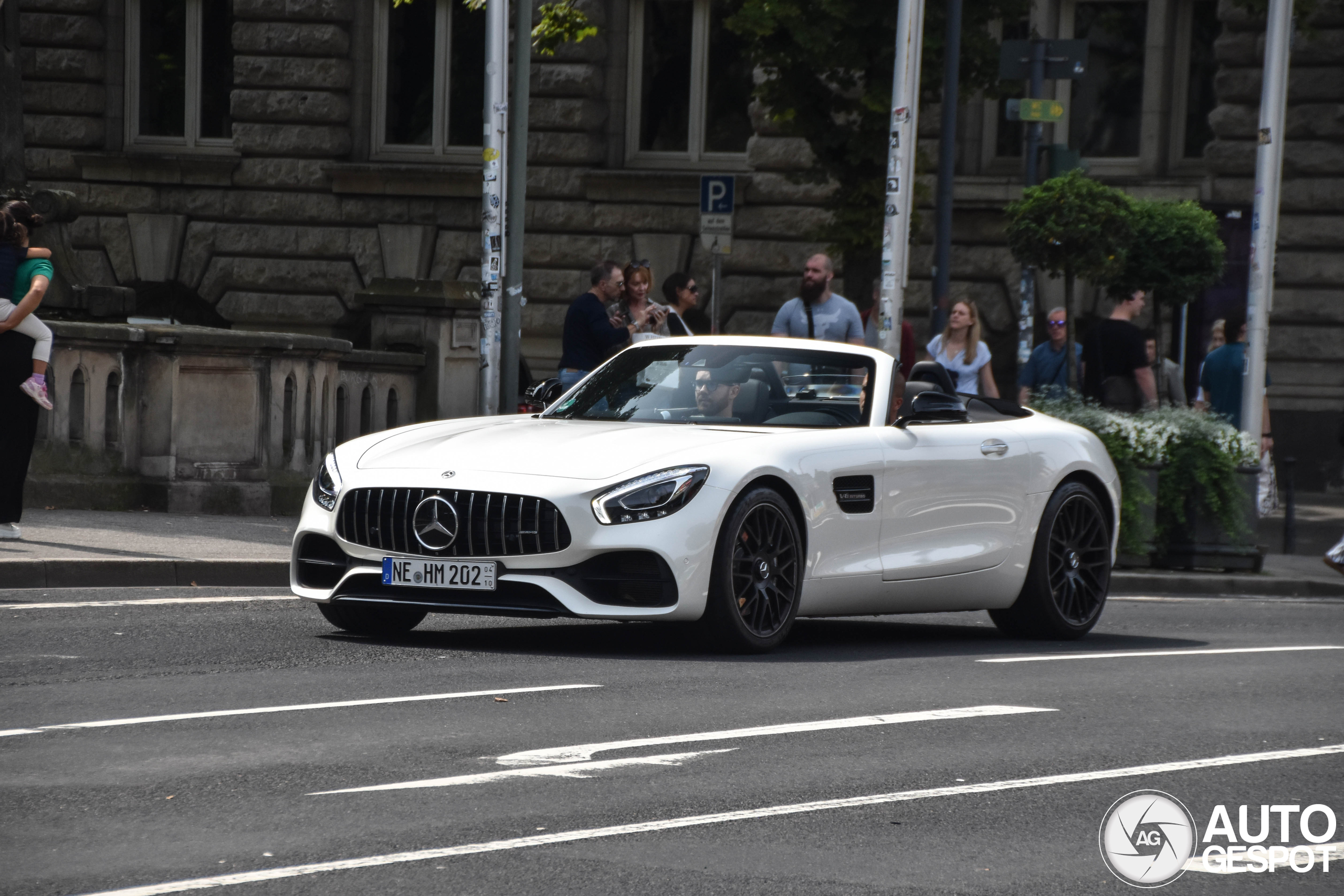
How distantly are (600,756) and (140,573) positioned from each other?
553 centimetres

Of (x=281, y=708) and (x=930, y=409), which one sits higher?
(x=930, y=409)

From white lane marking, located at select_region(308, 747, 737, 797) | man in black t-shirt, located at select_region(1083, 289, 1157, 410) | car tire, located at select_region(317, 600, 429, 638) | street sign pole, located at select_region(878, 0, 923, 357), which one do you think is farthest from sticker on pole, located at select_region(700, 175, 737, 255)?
white lane marking, located at select_region(308, 747, 737, 797)

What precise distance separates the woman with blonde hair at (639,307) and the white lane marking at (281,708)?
702 cm

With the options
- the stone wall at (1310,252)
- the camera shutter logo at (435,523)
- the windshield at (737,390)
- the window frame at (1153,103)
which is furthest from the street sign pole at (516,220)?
the window frame at (1153,103)

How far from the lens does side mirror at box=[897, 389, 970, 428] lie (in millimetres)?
9531

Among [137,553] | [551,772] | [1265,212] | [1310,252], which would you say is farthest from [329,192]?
[551,772]

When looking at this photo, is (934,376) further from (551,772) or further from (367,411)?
(367,411)

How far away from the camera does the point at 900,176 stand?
17.0 metres

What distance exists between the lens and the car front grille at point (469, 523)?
323 inches

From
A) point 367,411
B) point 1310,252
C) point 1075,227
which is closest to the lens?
point 1075,227

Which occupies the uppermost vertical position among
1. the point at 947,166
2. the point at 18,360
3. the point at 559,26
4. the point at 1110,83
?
the point at 1110,83

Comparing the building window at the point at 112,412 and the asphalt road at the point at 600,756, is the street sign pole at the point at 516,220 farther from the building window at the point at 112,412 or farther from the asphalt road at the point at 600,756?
the asphalt road at the point at 600,756

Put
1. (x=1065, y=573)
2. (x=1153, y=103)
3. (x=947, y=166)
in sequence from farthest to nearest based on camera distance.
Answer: (x=1153, y=103), (x=947, y=166), (x=1065, y=573)

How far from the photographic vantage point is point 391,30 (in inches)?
1133
